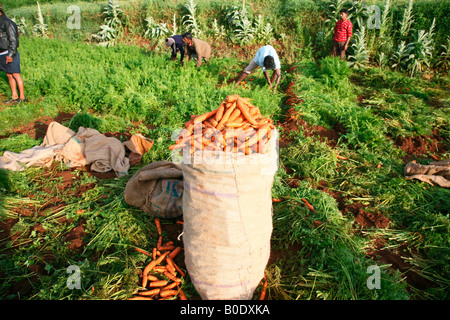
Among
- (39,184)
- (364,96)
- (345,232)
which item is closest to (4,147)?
(39,184)

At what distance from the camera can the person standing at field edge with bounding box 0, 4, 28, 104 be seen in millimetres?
5820

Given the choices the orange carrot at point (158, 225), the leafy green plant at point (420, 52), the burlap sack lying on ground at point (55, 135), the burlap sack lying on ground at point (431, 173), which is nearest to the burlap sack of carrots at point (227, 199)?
the orange carrot at point (158, 225)

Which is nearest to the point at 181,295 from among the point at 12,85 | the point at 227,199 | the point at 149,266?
the point at 149,266

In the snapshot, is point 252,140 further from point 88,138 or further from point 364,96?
point 364,96

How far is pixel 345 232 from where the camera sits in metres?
2.92

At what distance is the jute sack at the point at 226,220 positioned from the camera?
6.79 feet

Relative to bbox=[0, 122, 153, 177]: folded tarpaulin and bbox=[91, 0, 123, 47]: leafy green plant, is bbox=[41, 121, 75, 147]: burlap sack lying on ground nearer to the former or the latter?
bbox=[0, 122, 153, 177]: folded tarpaulin

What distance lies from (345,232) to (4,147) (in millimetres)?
4961

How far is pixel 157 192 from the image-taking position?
3.16 m

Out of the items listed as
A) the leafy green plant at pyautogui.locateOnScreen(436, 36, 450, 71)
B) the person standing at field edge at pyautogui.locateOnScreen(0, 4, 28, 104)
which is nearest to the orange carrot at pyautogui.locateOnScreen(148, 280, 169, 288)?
the person standing at field edge at pyautogui.locateOnScreen(0, 4, 28, 104)

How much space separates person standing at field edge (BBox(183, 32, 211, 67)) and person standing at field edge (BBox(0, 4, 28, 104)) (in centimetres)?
386

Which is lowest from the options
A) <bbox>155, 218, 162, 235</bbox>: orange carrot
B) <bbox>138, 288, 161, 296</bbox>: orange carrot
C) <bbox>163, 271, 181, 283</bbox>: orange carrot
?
<bbox>138, 288, 161, 296</bbox>: orange carrot

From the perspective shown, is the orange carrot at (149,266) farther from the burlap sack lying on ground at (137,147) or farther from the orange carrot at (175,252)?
the burlap sack lying on ground at (137,147)

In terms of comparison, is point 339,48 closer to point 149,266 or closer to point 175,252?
point 175,252
